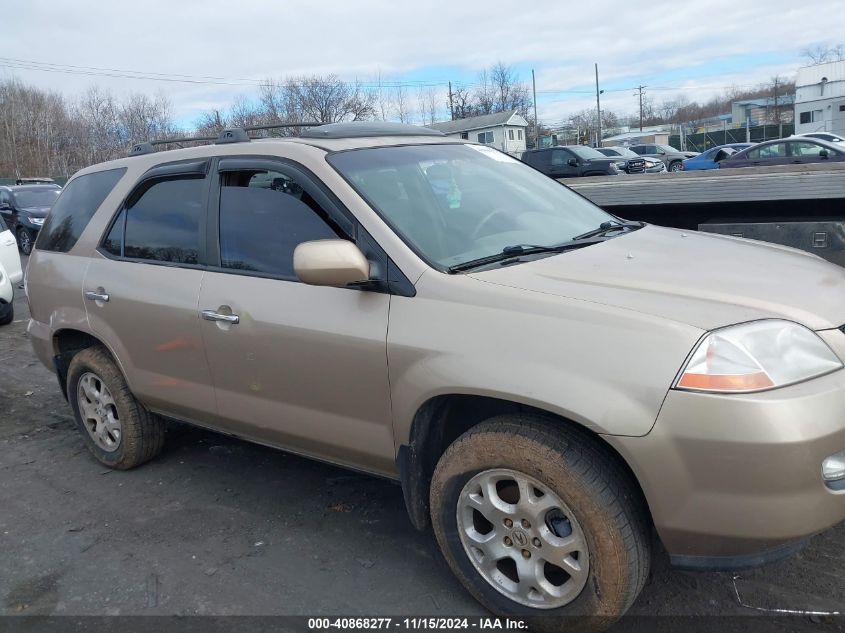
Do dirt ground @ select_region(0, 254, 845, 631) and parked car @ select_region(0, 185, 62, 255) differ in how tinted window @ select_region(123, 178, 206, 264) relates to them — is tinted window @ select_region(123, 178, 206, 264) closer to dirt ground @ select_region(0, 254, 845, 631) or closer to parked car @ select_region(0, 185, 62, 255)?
dirt ground @ select_region(0, 254, 845, 631)

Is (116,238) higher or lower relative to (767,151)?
lower

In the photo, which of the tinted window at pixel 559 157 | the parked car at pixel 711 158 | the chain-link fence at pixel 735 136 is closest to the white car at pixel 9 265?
the tinted window at pixel 559 157

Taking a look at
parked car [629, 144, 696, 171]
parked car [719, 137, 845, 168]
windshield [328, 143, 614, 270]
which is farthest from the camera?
parked car [629, 144, 696, 171]

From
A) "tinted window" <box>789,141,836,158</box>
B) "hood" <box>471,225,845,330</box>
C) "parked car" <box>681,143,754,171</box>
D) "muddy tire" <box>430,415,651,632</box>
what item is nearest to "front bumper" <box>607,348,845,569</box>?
"muddy tire" <box>430,415,651,632</box>

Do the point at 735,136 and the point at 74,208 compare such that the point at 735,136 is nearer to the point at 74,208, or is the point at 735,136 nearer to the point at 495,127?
the point at 495,127

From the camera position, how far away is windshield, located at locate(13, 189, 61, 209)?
1794 cm

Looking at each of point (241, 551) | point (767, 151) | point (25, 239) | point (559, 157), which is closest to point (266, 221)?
point (241, 551)

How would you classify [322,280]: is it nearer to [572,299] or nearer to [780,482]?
[572,299]

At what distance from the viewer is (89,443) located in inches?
180

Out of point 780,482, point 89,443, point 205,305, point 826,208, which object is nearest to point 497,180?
point 205,305

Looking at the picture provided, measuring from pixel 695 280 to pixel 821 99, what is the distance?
6205cm

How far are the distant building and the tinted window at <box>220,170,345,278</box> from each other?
75.3 m

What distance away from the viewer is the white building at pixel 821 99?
52906 millimetres

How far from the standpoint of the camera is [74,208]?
4.53 m
